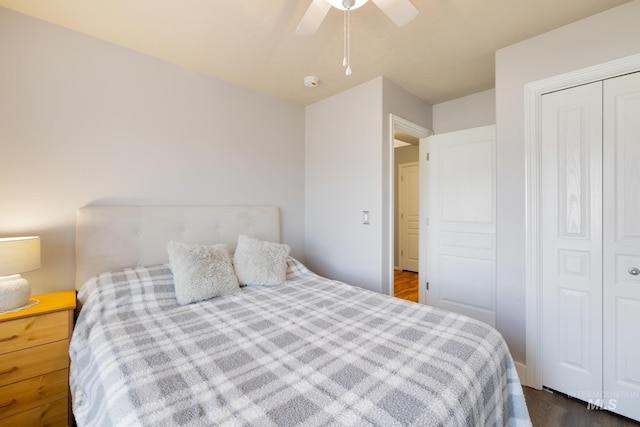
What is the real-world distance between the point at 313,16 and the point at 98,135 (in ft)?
5.56

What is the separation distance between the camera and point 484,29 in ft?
5.93

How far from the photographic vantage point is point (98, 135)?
1.94 m

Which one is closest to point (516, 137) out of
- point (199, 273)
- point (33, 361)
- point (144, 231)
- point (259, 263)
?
point (259, 263)

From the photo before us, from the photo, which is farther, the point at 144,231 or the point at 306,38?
the point at 144,231

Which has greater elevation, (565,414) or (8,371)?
(8,371)

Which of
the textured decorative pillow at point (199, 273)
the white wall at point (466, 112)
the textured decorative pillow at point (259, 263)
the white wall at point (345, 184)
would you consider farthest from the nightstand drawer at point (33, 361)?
the white wall at point (466, 112)

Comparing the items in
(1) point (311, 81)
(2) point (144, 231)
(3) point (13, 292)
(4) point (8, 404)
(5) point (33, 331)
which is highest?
(1) point (311, 81)

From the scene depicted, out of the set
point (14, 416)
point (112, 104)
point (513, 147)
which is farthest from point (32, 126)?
point (513, 147)

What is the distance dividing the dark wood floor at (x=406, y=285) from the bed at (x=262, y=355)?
2209 mm

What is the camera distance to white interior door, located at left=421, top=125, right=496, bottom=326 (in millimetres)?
2488

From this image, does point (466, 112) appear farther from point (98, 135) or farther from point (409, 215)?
point (98, 135)

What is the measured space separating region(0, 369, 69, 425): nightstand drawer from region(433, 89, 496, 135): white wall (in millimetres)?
3675

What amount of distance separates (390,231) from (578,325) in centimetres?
138

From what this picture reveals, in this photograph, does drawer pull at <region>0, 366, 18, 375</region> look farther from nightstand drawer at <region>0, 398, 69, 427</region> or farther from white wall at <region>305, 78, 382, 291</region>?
white wall at <region>305, 78, 382, 291</region>
